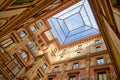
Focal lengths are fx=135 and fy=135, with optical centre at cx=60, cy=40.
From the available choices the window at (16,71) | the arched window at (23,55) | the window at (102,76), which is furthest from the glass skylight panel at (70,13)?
the window at (102,76)

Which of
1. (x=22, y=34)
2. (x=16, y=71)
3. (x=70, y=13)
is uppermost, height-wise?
(x=22, y=34)

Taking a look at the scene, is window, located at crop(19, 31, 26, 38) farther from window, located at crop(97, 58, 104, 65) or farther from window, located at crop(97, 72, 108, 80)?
window, located at crop(97, 72, 108, 80)

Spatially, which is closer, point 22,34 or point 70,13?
point 22,34

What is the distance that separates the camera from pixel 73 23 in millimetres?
27219

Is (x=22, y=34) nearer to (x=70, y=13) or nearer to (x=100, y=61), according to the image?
(x=70, y=13)

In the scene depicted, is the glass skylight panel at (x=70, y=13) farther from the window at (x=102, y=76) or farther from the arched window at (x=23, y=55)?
the window at (x=102, y=76)

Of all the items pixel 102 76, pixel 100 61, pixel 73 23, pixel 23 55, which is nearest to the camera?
pixel 102 76

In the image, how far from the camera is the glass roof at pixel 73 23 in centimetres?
2414

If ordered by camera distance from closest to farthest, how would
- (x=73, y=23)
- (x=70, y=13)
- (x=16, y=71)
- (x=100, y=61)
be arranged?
(x=100, y=61) < (x=16, y=71) < (x=70, y=13) < (x=73, y=23)

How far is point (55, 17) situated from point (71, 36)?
17.6ft

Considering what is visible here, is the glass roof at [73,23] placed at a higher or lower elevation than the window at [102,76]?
higher

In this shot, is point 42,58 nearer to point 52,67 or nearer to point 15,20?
point 52,67

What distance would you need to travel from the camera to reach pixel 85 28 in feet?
86.6

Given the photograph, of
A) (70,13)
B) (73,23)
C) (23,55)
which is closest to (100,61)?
(23,55)
